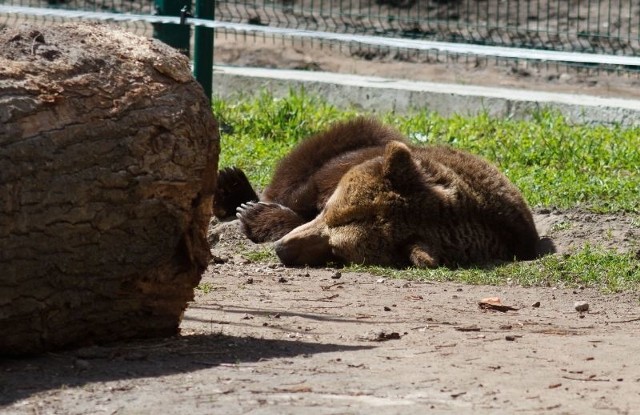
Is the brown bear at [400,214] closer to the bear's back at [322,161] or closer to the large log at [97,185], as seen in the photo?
the bear's back at [322,161]

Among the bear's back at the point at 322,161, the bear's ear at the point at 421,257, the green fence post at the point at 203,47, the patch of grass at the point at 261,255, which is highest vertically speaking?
the green fence post at the point at 203,47

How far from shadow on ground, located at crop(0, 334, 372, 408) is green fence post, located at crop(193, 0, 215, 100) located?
544cm

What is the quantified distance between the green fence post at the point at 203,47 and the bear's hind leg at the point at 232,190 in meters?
2.22

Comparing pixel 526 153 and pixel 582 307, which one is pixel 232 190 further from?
pixel 582 307

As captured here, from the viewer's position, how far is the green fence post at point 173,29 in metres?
10.2

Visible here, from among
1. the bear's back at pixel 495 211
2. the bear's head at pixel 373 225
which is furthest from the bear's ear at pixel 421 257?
the bear's back at pixel 495 211

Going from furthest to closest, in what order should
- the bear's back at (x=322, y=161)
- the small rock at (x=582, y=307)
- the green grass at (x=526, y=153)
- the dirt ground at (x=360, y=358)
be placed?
the bear's back at (x=322, y=161)
the green grass at (x=526, y=153)
the small rock at (x=582, y=307)
the dirt ground at (x=360, y=358)

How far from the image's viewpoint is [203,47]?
10.2 meters

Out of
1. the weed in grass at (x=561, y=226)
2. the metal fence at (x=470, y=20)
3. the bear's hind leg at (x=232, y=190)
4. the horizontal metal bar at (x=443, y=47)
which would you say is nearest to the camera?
the weed in grass at (x=561, y=226)

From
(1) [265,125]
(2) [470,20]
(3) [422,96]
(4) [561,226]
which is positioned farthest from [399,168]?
(2) [470,20]

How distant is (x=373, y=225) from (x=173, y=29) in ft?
13.1

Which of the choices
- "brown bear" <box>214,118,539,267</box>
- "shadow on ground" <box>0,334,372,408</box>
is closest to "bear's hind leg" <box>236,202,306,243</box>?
"brown bear" <box>214,118,539,267</box>

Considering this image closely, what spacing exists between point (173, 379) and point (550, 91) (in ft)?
29.8

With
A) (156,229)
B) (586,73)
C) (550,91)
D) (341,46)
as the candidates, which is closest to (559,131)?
(550,91)
